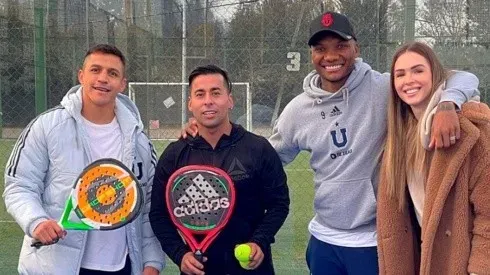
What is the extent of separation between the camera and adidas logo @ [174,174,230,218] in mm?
3098

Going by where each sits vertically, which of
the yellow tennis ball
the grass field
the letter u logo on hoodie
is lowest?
the grass field

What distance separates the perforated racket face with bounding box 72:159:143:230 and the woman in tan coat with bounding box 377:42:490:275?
1.03 m

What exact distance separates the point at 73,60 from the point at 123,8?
3.91 feet

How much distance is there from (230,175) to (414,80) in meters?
0.84

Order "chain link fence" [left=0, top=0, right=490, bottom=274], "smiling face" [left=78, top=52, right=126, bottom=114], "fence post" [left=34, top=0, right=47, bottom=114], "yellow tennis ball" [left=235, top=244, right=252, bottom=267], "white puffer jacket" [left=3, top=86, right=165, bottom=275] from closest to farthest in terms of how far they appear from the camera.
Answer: "yellow tennis ball" [left=235, top=244, right=252, bottom=267]
"white puffer jacket" [left=3, top=86, right=165, bottom=275]
"smiling face" [left=78, top=52, right=126, bottom=114]
"chain link fence" [left=0, top=0, right=490, bottom=274]
"fence post" [left=34, top=0, right=47, bottom=114]

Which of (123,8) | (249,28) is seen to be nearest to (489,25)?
(249,28)

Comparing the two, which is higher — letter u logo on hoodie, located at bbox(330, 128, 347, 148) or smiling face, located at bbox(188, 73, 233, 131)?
smiling face, located at bbox(188, 73, 233, 131)

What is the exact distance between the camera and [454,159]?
2.81 meters

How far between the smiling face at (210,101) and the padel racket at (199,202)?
0.67ft

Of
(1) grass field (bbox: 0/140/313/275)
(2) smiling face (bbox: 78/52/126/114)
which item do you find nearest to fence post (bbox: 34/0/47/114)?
(1) grass field (bbox: 0/140/313/275)

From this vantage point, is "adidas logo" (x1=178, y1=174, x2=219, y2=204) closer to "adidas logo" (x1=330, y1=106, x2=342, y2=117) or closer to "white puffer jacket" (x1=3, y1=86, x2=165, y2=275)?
"white puffer jacket" (x1=3, y1=86, x2=165, y2=275)

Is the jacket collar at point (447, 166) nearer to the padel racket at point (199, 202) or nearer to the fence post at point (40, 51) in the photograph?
the padel racket at point (199, 202)

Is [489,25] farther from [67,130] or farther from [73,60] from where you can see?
[67,130]

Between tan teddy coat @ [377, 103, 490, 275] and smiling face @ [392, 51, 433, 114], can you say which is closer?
tan teddy coat @ [377, 103, 490, 275]
